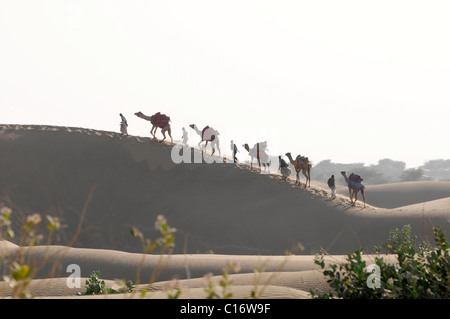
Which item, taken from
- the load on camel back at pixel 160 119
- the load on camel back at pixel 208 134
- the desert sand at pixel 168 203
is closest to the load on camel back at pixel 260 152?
the desert sand at pixel 168 203

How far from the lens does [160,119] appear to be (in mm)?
33625

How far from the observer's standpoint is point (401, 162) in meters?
144

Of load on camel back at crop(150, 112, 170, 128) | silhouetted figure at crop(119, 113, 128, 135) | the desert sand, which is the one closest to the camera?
the desert sand

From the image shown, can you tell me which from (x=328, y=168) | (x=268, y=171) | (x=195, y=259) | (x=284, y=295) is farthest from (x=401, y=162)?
(x=284, y=295)

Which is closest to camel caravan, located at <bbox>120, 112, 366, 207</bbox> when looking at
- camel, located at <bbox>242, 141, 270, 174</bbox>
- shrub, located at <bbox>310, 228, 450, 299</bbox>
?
camel, located at <bbox>242, 141, 270, 174</bbox>

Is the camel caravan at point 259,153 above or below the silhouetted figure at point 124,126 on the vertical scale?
below

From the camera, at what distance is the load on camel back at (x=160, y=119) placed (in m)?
33.4

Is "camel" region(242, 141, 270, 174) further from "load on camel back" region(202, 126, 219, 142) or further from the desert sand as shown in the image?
"load on camel back" region(202, 126, 219, 142)

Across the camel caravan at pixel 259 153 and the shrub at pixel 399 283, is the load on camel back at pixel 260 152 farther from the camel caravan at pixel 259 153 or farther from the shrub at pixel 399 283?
the shrub at pixel 399 283

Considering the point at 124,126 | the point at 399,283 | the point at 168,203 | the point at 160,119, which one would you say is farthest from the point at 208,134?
the point at 399,283

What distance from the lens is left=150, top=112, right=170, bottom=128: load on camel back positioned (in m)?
33.4

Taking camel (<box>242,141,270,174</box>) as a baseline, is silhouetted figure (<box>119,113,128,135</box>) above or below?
above

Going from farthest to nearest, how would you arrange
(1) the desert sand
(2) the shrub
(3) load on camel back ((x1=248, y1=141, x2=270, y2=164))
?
(3) load on camel back ((x1=248, y1=141, x2=270, y2=164))
(1) the desert sand
(2) the shrub
